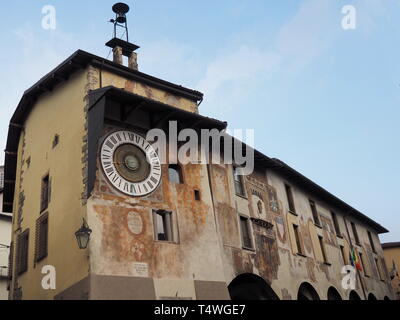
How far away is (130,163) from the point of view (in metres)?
16.2

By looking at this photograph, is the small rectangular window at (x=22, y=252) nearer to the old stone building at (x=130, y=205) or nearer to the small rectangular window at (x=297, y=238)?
the old stone building at (x=130, y=205)

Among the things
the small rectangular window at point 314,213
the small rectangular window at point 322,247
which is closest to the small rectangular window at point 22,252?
A: the small rectangular window at point 322,247

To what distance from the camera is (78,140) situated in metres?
16.4

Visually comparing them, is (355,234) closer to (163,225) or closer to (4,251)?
(163,225)

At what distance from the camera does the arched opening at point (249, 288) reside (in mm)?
18094

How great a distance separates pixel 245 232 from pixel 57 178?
7.09 m

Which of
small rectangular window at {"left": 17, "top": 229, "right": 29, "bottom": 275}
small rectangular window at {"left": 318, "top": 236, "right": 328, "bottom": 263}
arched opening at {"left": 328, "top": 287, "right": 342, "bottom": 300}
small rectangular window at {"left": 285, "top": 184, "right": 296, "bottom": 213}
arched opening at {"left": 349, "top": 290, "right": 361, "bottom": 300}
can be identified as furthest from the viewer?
arched opening at {"left": 349, "top": 290, "right": 361, "bottom": 300}

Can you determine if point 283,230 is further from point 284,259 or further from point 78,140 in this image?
point 78,140

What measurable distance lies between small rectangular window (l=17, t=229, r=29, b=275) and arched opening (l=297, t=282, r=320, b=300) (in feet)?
35.6

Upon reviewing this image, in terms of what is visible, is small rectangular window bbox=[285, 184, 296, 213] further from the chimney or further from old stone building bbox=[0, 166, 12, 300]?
old stone building bbox=[0, 166, 12, 300]

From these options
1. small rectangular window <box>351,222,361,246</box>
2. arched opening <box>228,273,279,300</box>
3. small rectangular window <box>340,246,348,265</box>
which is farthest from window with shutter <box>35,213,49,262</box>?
small rectangular window <box>351,222,361,246</box>

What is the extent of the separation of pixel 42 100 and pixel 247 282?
10.2 m

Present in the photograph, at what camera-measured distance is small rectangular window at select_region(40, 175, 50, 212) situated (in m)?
17.3

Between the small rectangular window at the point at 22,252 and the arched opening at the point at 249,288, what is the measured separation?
7.08 m
